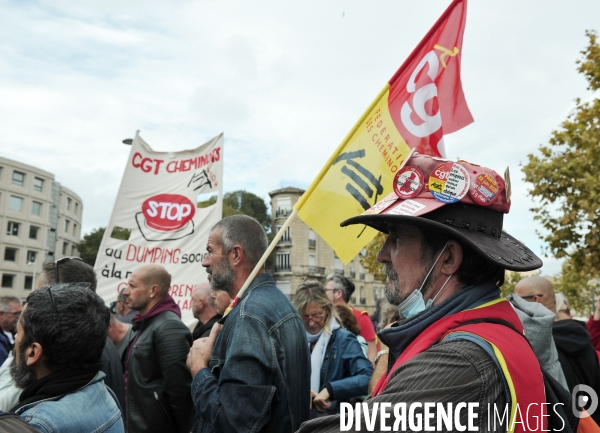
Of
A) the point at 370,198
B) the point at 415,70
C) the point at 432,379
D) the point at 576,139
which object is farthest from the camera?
the point at 576,139

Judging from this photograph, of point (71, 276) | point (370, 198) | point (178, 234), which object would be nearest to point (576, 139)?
point (178, 234)

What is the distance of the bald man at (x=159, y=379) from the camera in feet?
16.3

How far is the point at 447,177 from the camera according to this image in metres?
2.02

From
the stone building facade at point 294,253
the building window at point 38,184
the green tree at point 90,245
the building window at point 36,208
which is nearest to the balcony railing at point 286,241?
the stone building facade at point 294,253

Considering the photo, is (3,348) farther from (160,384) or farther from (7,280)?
(7,280)

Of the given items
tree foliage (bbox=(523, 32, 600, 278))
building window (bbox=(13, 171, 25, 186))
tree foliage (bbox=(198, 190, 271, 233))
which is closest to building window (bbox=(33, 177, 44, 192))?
building window (bbox=(13, 171, 25, 186))

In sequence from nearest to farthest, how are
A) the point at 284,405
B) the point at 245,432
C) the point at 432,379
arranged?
the point at 432,379
the point at 245,432
the point at 284,405

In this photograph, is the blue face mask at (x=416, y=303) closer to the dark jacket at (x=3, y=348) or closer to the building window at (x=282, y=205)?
the dark jacket at (x=3, y=348)

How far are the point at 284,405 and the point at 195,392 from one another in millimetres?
522

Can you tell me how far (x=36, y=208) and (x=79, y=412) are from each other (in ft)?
285

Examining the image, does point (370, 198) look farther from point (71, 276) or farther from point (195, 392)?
point (71, 276)

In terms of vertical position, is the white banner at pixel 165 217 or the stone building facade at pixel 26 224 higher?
the stone building facade at pixel 26 224

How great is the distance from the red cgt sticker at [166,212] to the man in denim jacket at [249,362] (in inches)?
186

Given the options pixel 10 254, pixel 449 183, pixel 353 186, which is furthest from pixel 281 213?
pixel 449 183
